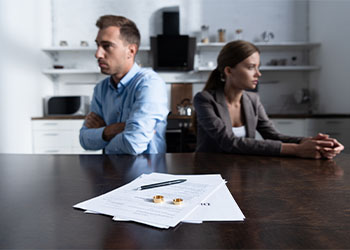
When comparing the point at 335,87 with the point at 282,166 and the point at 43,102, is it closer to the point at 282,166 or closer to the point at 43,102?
the point at 282,166

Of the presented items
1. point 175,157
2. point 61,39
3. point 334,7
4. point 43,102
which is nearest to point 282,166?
point 175,157

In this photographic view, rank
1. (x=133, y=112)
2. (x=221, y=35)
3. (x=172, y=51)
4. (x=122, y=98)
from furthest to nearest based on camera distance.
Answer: (x=221, y=35), (x=172, y=51), (x=122, y=98), (x=133, y=112)

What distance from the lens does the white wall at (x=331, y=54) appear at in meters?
3.44

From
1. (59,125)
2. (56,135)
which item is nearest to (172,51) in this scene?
(59,125)

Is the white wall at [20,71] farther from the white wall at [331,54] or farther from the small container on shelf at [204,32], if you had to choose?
the white wall at [331,54]

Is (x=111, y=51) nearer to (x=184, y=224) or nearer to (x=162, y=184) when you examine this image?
(x=162, y=184)

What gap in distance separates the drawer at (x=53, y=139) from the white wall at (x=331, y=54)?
336cm

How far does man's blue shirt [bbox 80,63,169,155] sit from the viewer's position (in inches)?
Result: 51.3

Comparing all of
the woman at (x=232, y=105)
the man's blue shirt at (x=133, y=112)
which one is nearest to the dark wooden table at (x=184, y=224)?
the man's blue shirt at (x=133, y=112)

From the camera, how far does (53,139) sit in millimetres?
3789

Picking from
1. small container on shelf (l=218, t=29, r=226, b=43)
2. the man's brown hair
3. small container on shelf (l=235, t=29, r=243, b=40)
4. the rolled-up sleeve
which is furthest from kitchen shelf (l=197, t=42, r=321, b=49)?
the rolled-up sleeve

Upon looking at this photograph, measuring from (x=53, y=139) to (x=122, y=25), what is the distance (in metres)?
2.61

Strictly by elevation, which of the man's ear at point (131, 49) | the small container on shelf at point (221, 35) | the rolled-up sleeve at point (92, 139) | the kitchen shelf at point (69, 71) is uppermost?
the small container on shelf at point (221, 35)

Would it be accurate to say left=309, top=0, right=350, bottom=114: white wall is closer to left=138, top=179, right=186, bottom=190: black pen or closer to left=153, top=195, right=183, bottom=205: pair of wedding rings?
left=138, top=179, right=186, bottom=190: black pen
